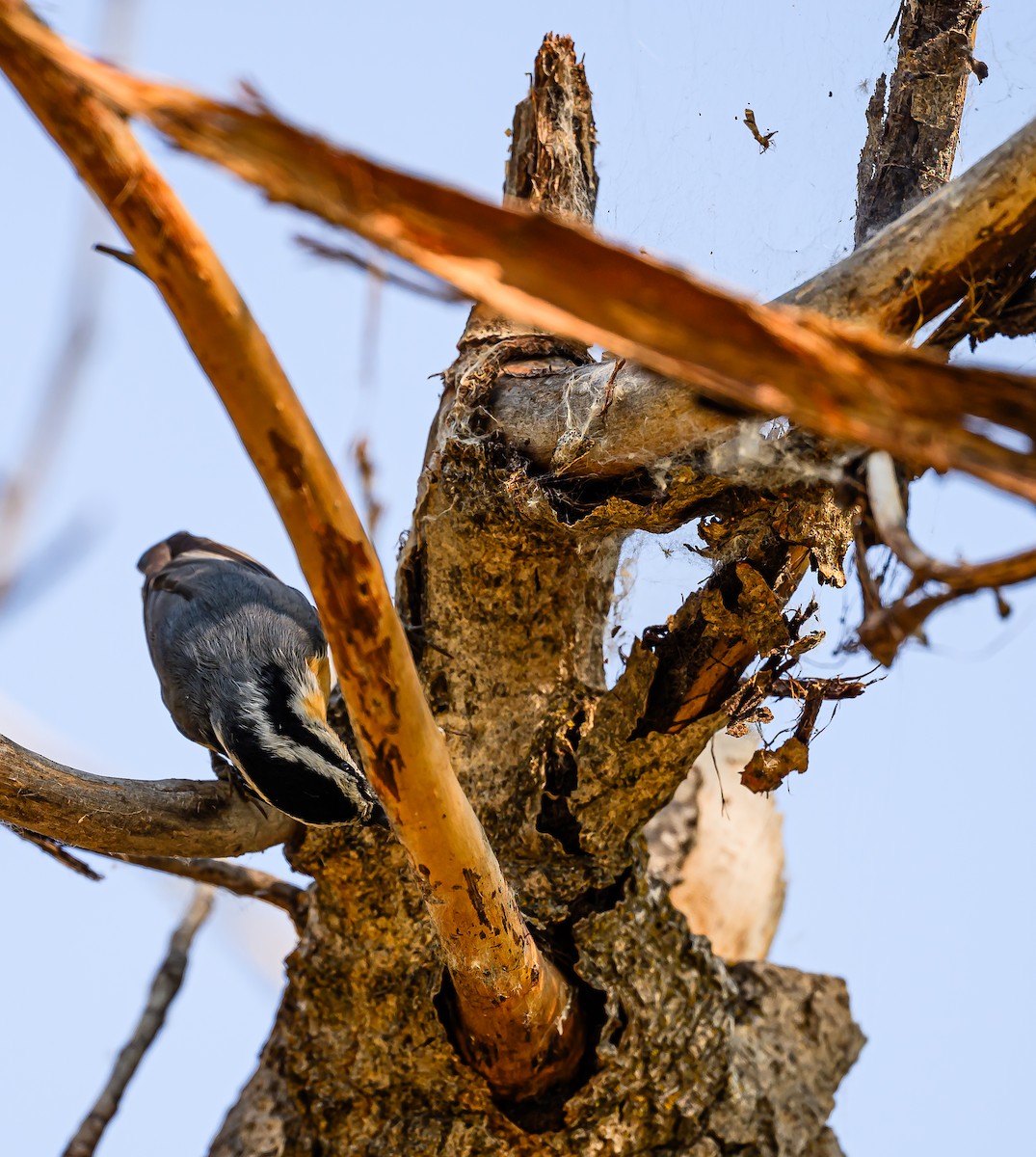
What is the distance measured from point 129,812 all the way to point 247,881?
764 mm

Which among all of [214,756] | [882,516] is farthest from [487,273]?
[214,756]

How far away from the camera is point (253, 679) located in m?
2.83

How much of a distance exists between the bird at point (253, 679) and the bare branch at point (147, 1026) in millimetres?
489

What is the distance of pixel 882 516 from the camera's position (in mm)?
1090

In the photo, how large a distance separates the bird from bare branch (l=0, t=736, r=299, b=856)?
0.26ft

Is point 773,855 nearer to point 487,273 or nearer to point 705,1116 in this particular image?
point 705,1116

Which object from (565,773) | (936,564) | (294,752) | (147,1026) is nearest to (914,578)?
(936,564)

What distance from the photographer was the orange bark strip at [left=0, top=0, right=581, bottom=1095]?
44.1 inches

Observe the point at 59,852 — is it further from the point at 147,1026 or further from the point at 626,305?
the point at 626,305

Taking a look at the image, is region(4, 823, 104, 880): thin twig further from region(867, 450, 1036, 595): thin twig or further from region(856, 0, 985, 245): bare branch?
region(856, 0, 985, 245): bare branch

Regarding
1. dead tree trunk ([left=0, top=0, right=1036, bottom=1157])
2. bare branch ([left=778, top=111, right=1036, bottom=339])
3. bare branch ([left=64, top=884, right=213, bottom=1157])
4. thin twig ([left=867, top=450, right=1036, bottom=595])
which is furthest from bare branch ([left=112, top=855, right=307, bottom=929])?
thin twig ([left=867, top=450, right=1036, bottom=595])

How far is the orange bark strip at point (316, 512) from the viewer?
1120 mm

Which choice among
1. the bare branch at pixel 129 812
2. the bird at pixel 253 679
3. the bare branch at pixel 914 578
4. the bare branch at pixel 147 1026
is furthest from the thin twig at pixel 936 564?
the bare branch at pixel 147 1026

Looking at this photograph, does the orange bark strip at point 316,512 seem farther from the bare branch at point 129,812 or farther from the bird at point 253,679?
the bare branch at point 129,812
